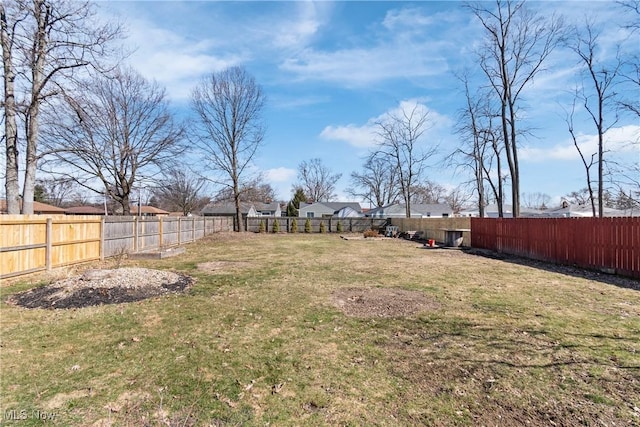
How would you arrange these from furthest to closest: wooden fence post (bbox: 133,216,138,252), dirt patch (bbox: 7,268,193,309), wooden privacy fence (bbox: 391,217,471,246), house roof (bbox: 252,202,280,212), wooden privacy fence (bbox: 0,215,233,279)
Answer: house roof (bbox: 252,202,280,212)
wooden privacy fence (bbox: 391,217,471,246)
wooden fence post (bbox: 133,216,138,252)
wooden privacy fence (bbox: 0,215,233,279)
dirt patch (bbox: 7,268,193,309)

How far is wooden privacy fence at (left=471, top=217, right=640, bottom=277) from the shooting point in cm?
829

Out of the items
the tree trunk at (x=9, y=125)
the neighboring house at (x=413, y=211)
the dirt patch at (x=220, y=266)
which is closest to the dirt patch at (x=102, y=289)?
the dirt patch at (x=220, y=266)

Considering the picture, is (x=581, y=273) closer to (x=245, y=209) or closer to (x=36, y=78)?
(x=36, y=78)

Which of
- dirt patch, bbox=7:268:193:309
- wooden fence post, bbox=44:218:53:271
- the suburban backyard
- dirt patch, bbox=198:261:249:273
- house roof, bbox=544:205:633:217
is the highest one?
house roof, bbox=544:205:633:217

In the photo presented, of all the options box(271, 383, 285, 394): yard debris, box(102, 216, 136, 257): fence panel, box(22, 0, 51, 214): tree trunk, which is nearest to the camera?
box(271, 383, 285, 394): yard debris

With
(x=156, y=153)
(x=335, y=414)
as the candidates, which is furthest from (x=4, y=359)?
(x=156, y=153)

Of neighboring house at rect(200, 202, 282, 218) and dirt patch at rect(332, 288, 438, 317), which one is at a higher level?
neighboring house at rect(200, 202, 282, 218)

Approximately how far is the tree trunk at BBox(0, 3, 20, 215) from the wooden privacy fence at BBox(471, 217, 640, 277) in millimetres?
16377

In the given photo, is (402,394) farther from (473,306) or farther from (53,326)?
(53,326)

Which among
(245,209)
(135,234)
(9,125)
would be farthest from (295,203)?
(9,125)

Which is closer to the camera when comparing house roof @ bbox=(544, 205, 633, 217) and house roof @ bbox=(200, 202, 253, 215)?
house roof @ bbox=(544, 205, 633, 217)

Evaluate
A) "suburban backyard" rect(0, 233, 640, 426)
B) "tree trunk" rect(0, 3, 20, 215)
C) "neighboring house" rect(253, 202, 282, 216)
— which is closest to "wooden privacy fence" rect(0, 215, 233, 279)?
"suburban backyard" rect(0, 233, 640, 426)

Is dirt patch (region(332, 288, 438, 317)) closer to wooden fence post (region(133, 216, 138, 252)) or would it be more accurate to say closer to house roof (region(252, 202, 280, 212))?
wooden fence post (region(133, 216, 138, 252))

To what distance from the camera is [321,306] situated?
5.49 m
